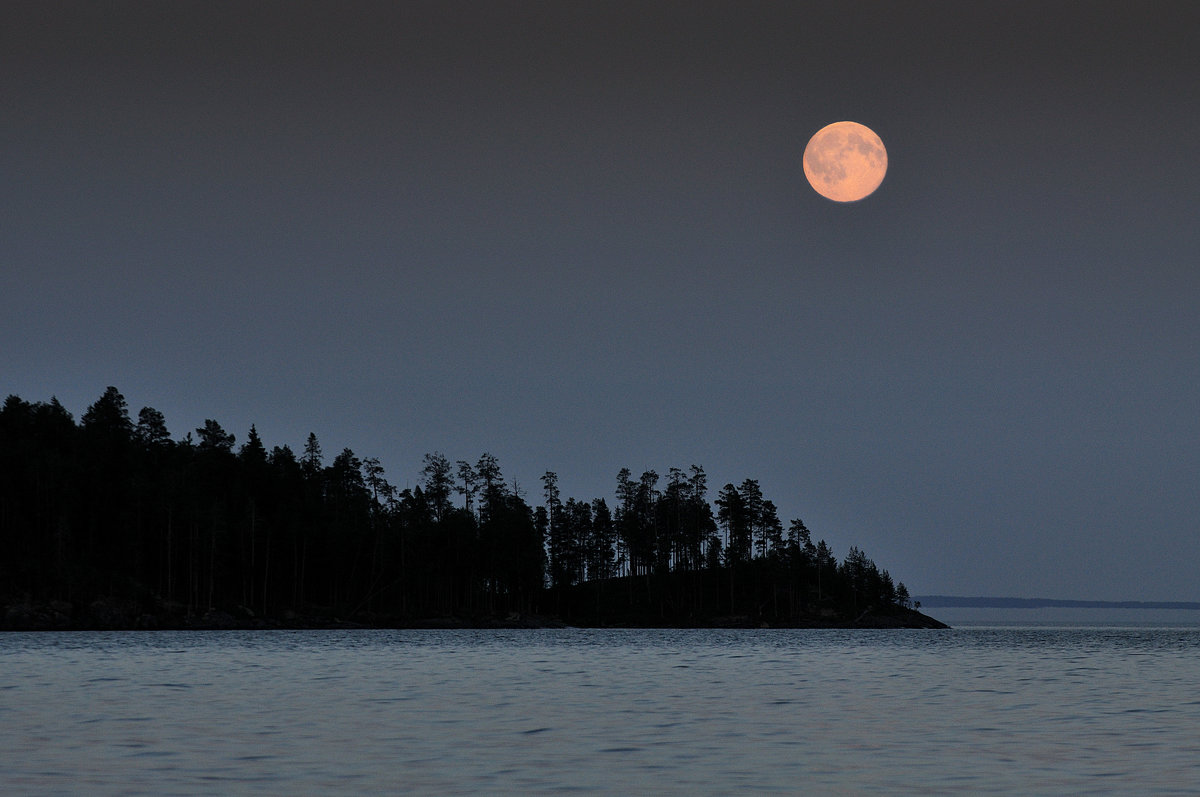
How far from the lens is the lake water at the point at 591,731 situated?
59.4ft

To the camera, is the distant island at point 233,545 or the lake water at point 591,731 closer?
the lake water at point 591,731

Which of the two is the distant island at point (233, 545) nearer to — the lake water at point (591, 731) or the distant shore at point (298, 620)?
the distant shore at point (298, 620)

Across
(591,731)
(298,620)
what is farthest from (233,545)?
(591,731)

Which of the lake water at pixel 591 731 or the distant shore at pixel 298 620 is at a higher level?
the lake water at pixel 591 731

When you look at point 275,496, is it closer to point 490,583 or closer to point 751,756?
point 490,583

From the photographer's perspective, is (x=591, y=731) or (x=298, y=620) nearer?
(x=591, y=731)

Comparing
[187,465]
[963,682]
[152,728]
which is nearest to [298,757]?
[152,728]

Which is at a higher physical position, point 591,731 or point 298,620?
point 591,731

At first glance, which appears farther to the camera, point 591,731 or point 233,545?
point 233,545

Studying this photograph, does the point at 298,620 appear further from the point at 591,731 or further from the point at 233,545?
the point at 591,731

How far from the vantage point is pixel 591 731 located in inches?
993

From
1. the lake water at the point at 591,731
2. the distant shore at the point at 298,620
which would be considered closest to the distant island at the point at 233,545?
the distant shore at the point at 298,620

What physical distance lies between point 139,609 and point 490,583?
63373 millimetres

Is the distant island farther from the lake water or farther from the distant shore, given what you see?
the lake water
